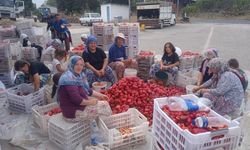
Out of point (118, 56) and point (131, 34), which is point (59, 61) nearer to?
point (118, 56)

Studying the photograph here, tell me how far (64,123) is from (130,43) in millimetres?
4070

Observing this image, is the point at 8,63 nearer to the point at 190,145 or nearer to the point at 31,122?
the point at 31,122

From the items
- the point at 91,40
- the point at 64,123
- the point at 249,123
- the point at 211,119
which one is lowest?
the point at 249,123

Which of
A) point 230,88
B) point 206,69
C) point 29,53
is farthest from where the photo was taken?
point 29,53

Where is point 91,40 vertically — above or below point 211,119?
above

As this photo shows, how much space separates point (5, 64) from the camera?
5.57m

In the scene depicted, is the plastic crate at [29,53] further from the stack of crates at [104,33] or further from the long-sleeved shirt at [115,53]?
the long-sleeved shirt at [115,53]

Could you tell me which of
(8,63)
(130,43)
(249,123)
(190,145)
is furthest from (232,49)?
(190,145)

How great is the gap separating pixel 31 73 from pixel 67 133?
1854mm

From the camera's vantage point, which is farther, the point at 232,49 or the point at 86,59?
the point at 232,49

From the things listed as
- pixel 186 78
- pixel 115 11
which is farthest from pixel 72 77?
pixel 115 11

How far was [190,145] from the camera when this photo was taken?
2.38 metres

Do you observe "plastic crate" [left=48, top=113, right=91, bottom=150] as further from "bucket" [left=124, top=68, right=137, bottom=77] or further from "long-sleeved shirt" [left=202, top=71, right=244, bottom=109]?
"bucket" [left=124, top=68, right=137, bottom=77]

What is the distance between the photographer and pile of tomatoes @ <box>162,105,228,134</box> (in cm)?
254
